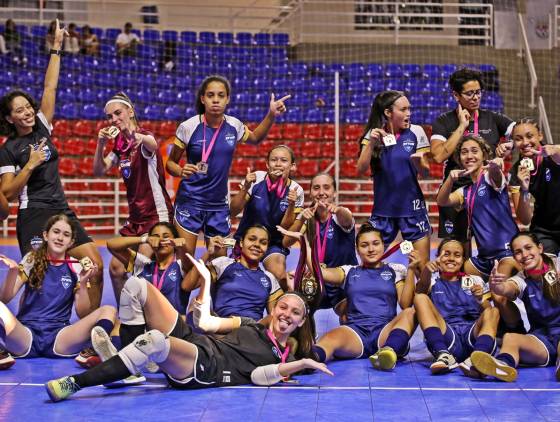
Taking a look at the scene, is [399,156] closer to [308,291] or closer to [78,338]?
[308,291]

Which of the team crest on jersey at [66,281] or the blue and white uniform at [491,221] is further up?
the blue and white uniform at [491,221]

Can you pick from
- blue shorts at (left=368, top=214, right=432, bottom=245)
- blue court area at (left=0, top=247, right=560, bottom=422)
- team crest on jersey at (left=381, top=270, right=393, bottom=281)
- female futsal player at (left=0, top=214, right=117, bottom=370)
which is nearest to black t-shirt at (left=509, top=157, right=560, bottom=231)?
blue shorts at (left=368, top=214, right=432, bottom=245)

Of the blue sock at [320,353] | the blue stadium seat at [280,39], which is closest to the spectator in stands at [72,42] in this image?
the blue stadium seat at [280,39]

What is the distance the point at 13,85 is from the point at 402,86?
24.8 feet

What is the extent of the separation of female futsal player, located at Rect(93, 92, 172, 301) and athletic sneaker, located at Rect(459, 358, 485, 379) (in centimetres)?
259

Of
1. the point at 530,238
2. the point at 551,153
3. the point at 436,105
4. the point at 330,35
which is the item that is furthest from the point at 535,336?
the point at 330,35

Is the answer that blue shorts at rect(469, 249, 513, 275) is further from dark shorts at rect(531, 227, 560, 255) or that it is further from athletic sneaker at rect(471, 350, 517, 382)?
athletic sneaker at rect(471, 350, 517, 382)

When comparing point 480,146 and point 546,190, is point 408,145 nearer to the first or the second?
point 480,146

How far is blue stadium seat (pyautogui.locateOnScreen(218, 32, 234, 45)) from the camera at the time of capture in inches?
691

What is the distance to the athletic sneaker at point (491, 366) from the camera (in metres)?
5.24

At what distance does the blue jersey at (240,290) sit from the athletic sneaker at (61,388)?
1551 mm

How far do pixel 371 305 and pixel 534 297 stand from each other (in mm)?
1163

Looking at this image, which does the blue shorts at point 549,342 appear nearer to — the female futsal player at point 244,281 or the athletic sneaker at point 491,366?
the athletic sneaker at point 491,366

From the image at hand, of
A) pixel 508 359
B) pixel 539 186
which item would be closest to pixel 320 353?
pixel 508 359
